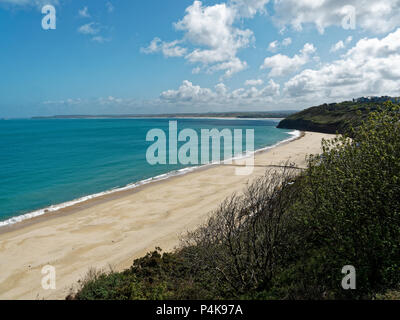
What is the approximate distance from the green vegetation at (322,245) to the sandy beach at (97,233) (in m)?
5.36

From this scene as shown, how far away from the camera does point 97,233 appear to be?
70.9 feet

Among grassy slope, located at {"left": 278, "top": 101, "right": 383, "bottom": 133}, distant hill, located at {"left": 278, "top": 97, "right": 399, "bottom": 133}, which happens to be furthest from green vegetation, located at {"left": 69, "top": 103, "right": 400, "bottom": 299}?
grassy slope, located at {"left": 278, "top": 101, "right": 383, "bottom": 133}

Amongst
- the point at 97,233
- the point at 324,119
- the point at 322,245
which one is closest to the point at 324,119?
the point at 324,119

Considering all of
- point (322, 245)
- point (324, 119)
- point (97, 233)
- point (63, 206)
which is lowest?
point (97, 233)

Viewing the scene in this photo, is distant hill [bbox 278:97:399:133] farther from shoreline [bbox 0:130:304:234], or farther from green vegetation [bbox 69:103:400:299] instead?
green vegetation [bbox 69:103:400:299]

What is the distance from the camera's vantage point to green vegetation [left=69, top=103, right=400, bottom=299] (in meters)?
8.16

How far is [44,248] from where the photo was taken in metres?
19.4

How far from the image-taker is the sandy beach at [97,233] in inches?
626

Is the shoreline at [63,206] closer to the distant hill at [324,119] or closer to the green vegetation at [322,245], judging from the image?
the green vegetation at [322,245]

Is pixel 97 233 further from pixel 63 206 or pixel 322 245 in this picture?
pixel 322 245

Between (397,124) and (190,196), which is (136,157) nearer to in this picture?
(190,196)

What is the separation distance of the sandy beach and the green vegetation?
5359 mm

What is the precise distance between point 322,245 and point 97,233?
57.8 feet

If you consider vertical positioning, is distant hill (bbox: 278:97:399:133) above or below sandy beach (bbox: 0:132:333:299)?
above
